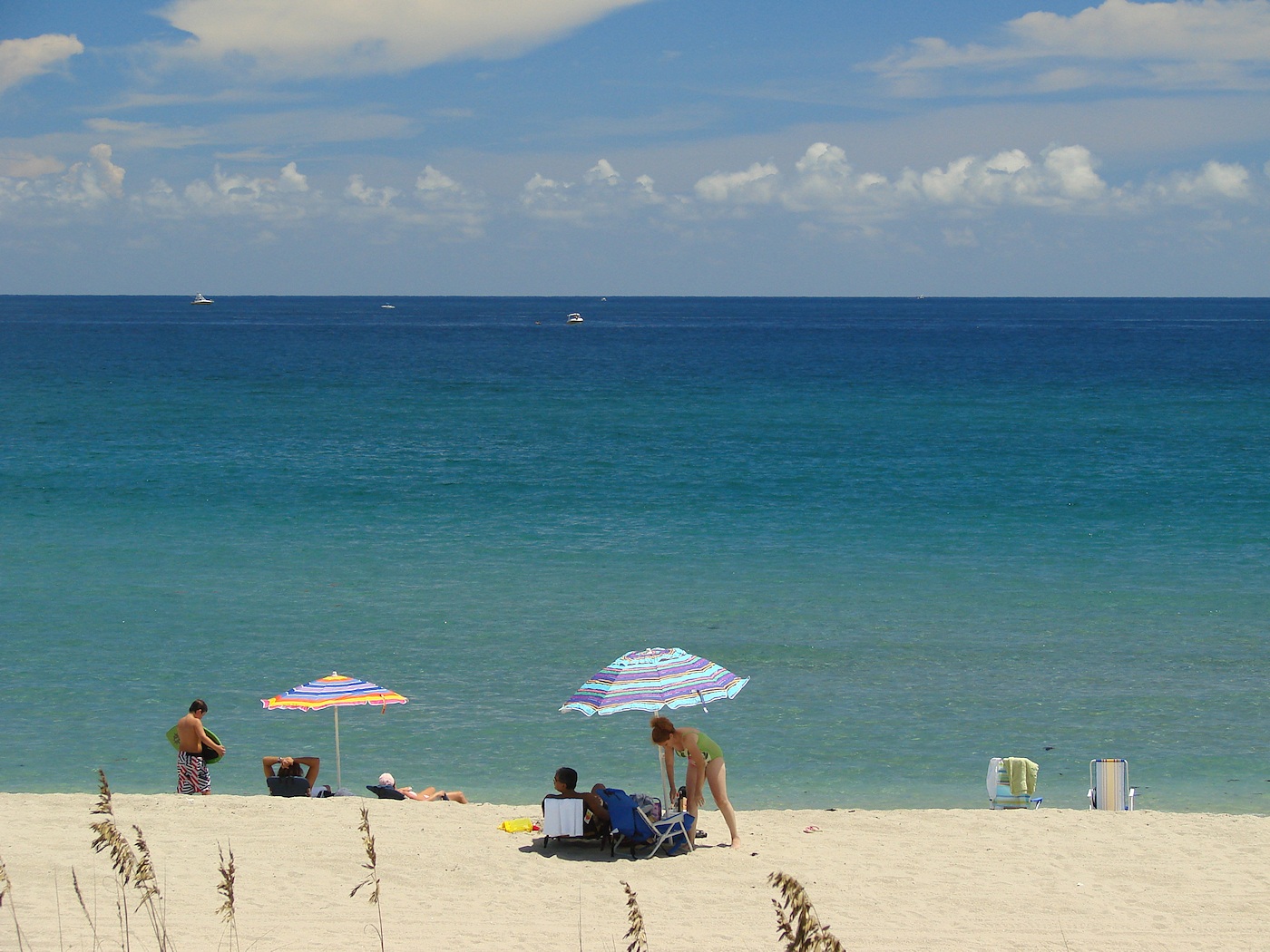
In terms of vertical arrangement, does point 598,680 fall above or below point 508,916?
above

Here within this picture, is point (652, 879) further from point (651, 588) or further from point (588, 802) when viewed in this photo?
point (651, 588)

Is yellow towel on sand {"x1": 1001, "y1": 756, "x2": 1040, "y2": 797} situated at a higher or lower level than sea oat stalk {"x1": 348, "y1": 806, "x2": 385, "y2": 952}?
lower

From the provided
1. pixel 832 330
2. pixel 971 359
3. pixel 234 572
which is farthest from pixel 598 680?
pixel 832 330

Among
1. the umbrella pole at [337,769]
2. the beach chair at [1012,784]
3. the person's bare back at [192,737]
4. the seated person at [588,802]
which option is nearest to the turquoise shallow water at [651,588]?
the umbrella pole at [337,769]

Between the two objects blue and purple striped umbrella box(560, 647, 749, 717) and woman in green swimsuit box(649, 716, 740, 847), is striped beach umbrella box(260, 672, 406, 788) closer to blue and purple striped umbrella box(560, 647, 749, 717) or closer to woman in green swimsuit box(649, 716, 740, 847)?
blue and purple striped umbrella box(560, 647, 749, 717)

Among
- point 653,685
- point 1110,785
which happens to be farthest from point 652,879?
point 1110,785

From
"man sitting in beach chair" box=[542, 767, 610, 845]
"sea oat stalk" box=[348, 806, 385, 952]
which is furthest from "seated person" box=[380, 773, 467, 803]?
"man sitting in beach chair" box=[542, 767, 610, 845]

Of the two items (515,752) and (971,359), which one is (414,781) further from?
(971,359)

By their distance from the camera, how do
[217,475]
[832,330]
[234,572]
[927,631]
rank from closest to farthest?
[927,631] → [234,572] → [217,475] → [832,330]

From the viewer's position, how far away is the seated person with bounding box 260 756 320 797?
1112 centimetres

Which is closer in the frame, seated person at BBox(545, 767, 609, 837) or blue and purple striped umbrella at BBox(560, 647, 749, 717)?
seated person at BBox(545, 767, 609, 837)

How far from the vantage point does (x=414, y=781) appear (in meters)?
12.3

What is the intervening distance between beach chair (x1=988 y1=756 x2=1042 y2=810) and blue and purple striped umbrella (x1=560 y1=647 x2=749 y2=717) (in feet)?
9.09

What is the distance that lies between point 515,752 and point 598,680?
10.6 feet
